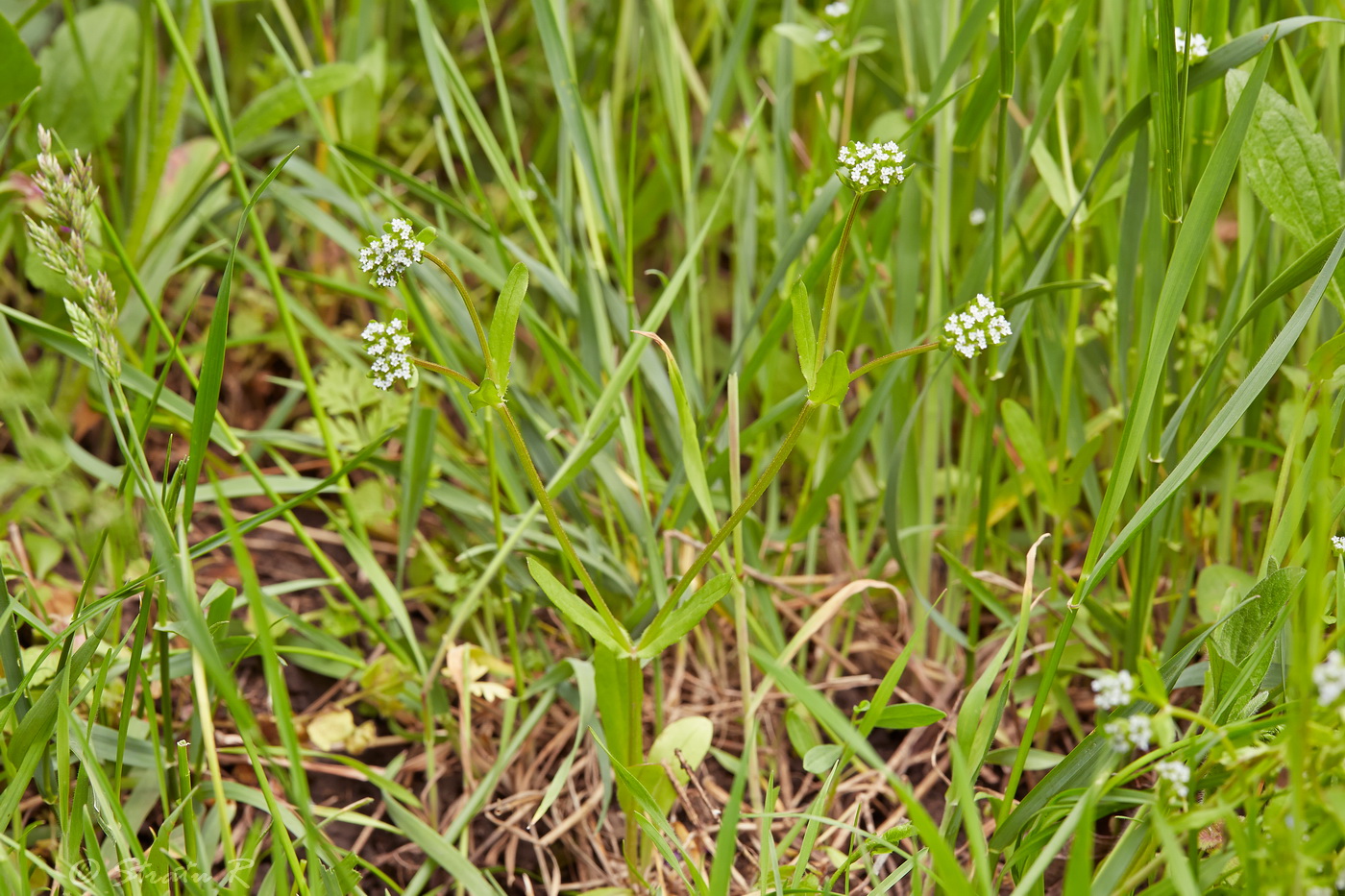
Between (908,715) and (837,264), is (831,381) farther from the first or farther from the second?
(908,715)

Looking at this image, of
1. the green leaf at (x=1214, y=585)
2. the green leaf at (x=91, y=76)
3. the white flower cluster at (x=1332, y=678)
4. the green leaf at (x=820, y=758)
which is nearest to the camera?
the white flower cluster at (x=1332, y=678)

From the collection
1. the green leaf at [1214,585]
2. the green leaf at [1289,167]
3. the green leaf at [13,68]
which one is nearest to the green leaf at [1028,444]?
the green leaf at [1214,585]

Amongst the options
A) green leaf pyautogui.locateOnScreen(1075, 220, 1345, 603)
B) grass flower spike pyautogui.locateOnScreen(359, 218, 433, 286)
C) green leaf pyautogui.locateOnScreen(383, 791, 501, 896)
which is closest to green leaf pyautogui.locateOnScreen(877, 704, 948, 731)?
green leaf pyautogui.locateOnScreen(1075, 220, 1345, 603)

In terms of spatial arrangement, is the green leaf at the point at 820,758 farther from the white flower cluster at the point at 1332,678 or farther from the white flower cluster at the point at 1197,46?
the white flower cluster at the point at 1197,46

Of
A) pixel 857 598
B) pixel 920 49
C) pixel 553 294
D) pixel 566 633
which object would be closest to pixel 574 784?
pixel 566 633

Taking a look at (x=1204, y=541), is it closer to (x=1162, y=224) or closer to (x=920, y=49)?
(x=1162, y=224)

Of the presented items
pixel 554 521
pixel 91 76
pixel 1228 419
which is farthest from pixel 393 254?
pixel 91 76
